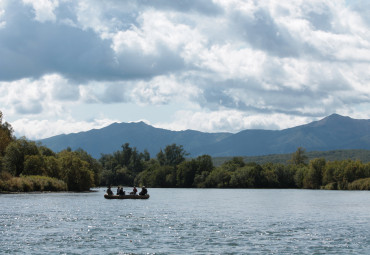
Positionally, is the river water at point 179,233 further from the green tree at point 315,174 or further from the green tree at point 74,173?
the green tree at point 315,174

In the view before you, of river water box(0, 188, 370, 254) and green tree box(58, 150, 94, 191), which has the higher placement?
green tree box(58, 150, 94, 191)

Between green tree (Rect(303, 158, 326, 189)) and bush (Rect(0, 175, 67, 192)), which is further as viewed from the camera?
green tree (Rect(303, 158, 326, 189))

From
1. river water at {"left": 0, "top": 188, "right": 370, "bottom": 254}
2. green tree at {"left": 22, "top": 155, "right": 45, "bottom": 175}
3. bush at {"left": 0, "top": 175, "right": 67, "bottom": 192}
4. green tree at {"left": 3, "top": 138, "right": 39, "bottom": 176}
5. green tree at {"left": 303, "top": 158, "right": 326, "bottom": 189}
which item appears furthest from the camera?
green tree at {"left": 303, "top": 158, "right": 326, "bottom": 189}

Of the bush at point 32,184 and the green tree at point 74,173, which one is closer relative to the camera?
the bush at point 32,184

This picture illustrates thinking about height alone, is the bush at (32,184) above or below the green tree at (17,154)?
below

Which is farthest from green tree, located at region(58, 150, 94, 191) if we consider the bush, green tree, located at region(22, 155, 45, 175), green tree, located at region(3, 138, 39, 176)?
green tree, located at region(3, 138, 39, 176)

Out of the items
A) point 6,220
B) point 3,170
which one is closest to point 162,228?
point 6,220

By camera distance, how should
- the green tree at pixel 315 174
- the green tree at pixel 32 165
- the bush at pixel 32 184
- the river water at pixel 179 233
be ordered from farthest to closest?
the green tree at pixel 315 174, the green tree at pixel 32 165, the bush at pixel 32 184, the river water at pixel 179 233

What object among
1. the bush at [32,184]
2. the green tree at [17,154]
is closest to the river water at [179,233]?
the bush at [32,184]

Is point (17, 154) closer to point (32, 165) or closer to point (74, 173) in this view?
point (32, 165)

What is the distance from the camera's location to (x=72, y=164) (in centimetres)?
13325

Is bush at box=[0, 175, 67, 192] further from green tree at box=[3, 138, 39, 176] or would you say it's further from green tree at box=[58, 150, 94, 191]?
green tree at box=[3, 138, 39, 176]

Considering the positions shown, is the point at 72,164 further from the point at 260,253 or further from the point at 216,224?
the point at 260,253

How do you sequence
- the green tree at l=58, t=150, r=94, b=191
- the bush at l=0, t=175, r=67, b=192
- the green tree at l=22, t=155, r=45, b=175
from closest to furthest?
the bush at l=0, t=175, r=67, b=192
the green tree at l=22, t=155, r=45, b=175
the green tree at l=58, t=150, r=94, b=191
